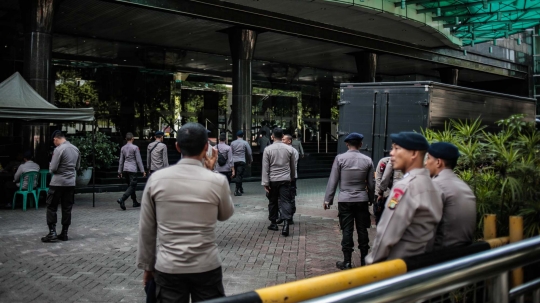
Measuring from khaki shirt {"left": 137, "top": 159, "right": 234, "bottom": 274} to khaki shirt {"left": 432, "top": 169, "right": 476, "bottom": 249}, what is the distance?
1654 mm

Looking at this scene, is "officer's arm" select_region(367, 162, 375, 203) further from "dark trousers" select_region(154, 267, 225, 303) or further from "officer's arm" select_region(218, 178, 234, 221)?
"dark trousers" select_region(154, 267, 225, 303)

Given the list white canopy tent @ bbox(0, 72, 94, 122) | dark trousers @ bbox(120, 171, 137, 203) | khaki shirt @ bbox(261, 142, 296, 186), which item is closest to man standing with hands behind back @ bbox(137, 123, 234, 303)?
khaki shirt @ bbox(261, 142, 296, 186)

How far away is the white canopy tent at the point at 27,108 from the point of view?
1177cm

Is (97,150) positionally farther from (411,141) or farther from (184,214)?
(411,141)

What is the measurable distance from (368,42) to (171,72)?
9964 mm

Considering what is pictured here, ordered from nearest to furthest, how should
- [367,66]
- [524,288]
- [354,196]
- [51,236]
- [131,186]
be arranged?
[524,288] < [354,196] < [51,236] < [131,186] < [367,66]

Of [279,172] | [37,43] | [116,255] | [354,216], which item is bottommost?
[116,255]

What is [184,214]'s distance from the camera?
10.5ft

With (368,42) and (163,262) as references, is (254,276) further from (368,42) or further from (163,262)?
(368,42)

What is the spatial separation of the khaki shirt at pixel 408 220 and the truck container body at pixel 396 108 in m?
7.02

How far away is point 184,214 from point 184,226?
7cm

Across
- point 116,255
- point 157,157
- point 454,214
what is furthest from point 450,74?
point 454,214

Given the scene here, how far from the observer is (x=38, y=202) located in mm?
13227

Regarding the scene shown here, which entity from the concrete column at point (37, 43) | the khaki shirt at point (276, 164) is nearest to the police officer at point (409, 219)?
the khaki shirt at point (276, 164)
